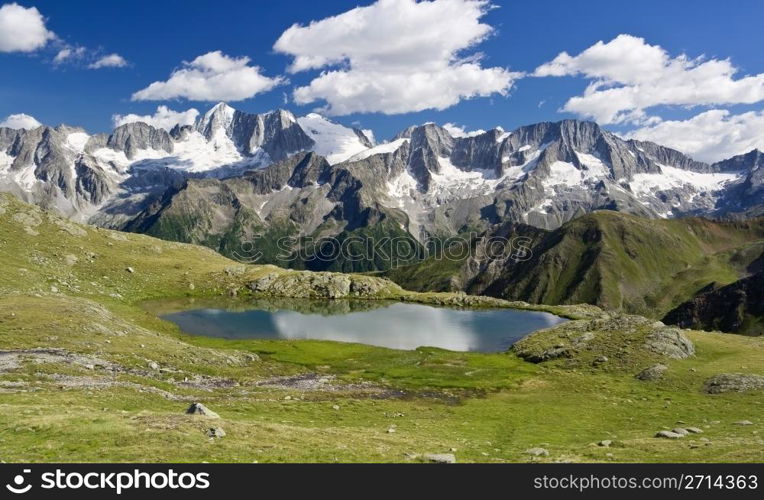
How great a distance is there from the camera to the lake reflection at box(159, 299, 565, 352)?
124m

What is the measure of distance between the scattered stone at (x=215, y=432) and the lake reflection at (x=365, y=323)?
85655 millimetres

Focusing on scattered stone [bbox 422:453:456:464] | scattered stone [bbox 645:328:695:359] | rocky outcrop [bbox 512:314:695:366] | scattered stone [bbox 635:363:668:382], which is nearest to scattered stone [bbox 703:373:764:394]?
scattered stone [bbox 635:363:668:382]

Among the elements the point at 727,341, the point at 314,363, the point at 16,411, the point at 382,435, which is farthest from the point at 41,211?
the point at 727,341

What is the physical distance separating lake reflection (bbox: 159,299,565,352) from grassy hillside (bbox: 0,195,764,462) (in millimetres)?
15154

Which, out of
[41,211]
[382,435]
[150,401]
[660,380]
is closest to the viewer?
[382,435]

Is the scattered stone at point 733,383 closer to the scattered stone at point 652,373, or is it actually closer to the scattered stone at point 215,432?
the scattered stone at point 652,373

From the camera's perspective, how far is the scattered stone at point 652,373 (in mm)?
72000

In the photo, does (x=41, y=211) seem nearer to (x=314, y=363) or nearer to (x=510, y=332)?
(x=314, y=363)

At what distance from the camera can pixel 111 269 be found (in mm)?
161875
